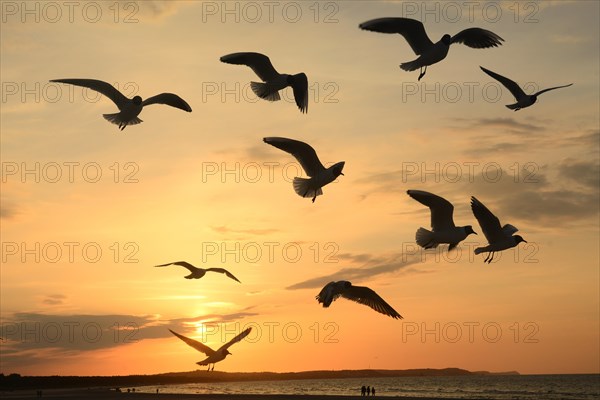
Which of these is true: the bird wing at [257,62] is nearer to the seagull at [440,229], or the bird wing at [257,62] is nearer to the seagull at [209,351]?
the seagull at [440,229]

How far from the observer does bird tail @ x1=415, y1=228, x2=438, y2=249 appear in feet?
65.8

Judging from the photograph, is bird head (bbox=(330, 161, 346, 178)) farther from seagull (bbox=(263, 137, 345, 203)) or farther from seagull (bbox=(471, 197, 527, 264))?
seagull (bbox=(471, 197, 527, 264))

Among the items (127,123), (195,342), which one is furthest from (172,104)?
(195,342)

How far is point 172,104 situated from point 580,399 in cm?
6973

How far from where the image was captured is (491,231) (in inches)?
800

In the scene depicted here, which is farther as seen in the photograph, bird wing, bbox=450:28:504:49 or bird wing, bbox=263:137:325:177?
bird wing, bbox=450:28:504:49

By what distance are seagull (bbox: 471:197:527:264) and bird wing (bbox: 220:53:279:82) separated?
5935mm

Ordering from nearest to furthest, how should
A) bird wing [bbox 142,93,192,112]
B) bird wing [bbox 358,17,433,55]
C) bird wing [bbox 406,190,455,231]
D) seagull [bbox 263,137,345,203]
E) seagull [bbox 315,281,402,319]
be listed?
bird wing [bbox 406,190,455,231]
seagull [bbox 263,137,345,203]
bird wing [bbox 358,17,433,55]
seagull [bbox 315,281,402,319]
bird wing [bbox 142,93,192,112]

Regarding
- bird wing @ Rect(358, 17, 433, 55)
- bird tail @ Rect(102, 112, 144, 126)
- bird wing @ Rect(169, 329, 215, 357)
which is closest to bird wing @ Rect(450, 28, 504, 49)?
bird wing @ Rect(358, 17, 433, 55)

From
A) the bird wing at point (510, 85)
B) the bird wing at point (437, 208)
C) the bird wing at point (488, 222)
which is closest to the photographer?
the bird wing at point (437, 208)

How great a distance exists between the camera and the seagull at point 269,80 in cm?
2081

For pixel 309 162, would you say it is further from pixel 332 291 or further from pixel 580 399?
pixel 580 399

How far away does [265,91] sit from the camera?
20906 millimetres

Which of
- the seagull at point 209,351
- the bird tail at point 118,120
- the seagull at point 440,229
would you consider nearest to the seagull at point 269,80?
the bird tail at point 118,120
